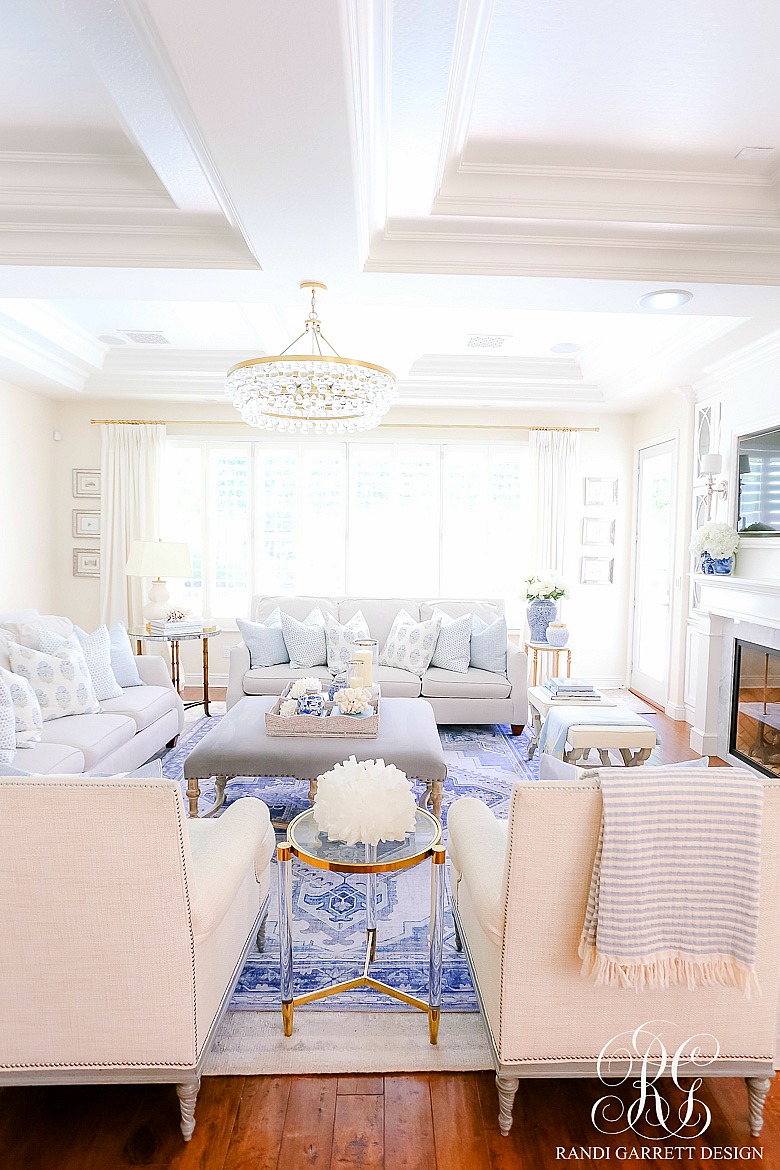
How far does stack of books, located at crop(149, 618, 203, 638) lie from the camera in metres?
5.16

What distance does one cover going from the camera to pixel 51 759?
3070mm

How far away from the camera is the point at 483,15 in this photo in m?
1.90

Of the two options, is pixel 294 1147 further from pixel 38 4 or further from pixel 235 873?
pixel 38 4

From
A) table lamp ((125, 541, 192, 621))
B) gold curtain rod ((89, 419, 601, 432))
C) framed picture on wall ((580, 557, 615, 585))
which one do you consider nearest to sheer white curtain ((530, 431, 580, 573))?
gold curtain rod ((89, 419, 601, 432))

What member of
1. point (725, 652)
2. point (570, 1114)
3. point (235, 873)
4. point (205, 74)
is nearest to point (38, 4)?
point (205, 74)

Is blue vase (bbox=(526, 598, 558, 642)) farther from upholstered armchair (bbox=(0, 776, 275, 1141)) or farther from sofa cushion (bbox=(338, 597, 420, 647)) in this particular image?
upholstered armchair (bbox=(0, 776, 275, 1141))

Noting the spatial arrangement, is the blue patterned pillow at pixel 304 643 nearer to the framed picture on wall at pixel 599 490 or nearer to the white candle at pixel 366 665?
the white candle at pixel 366 665

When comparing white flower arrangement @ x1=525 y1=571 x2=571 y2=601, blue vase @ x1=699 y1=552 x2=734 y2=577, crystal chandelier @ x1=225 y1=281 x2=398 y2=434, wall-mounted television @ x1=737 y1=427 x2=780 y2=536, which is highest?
crystal chandelier @ x1=225 y1=281 x2=398 y2=434

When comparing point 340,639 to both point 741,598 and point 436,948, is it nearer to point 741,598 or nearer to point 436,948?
point 741,598

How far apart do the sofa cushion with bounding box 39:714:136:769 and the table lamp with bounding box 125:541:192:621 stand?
5.48 feet

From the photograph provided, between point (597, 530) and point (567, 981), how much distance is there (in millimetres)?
5383

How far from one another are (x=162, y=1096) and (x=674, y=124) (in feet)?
11.1

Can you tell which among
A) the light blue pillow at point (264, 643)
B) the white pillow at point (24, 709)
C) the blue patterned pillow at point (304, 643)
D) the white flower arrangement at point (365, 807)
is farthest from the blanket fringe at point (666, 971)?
the light blue pillow at point (264, 643)

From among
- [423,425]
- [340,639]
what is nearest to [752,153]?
[340,639]
